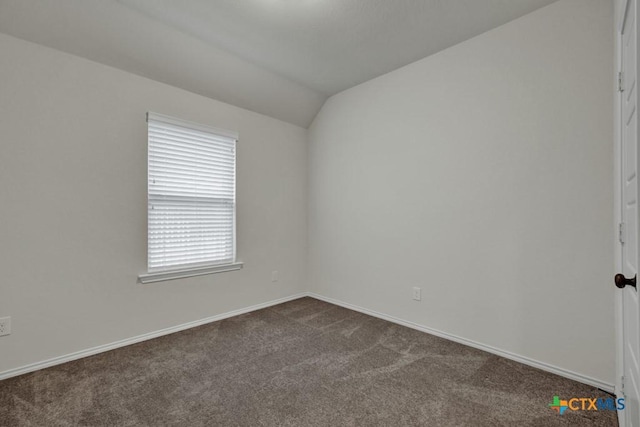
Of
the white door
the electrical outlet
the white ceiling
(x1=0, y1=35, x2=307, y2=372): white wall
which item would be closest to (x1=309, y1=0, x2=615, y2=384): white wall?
the white ceiling

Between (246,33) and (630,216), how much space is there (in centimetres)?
283

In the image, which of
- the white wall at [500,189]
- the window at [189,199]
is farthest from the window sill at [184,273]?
the white wall at [500,189]

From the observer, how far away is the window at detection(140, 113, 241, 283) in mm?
2803

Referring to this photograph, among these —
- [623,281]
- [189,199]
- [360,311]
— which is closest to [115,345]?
[189,199]

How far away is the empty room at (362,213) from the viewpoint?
6.19ft

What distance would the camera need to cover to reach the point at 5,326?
6.83 feet

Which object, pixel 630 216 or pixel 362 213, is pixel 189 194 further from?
pixel 630 216

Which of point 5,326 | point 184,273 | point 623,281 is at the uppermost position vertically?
point 623,281

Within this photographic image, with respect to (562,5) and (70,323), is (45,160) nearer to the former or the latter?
(70,323)

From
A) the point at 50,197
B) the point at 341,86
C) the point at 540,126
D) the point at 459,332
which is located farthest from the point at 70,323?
the point at 540,126

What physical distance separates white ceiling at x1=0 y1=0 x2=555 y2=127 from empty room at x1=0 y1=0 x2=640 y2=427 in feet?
0.06

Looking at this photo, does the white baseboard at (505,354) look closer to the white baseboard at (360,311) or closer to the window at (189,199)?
the white baseboard at (360,311)

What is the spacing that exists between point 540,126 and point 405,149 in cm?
115

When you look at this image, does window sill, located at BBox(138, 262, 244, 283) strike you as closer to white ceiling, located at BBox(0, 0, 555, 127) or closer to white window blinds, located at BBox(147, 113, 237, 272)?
white window blinds, located at BBox(147, 113, 237, 272)
